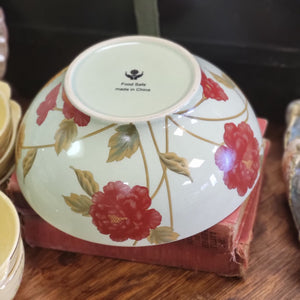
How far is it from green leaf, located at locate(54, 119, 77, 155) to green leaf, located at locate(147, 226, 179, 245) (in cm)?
15

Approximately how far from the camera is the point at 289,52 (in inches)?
37.7

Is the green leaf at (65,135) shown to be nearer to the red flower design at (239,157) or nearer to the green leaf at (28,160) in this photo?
the green leaf at (28,160)

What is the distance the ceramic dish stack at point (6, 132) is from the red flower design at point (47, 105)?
0.20 feet

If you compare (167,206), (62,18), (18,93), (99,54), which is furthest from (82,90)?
(18,93)

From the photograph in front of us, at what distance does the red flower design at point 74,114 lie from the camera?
2.40 ft

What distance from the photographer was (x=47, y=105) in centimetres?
78

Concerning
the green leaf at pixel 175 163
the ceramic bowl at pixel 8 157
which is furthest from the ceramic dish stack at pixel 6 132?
the green leaf at pixel 175 163

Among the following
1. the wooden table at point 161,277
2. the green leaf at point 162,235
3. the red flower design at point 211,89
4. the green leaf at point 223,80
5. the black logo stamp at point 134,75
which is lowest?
the wooden table at point 161,277

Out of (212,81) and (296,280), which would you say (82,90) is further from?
(296,280)

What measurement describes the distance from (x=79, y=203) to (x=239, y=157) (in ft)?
0.69

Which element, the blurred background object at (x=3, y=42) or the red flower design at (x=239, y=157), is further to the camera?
the blurred background object at (x=3, y=42)

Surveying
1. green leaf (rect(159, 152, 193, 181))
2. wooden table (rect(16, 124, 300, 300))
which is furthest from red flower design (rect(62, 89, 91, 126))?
wooden table (rect(16, 124, 300, 300))

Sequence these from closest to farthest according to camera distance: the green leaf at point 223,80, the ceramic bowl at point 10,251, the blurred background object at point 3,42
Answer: the ceramic bowl at point 10,251 → the green leaf at point 223,80 → the blurred background object at point 3,42

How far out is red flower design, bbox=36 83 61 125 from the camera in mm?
772
